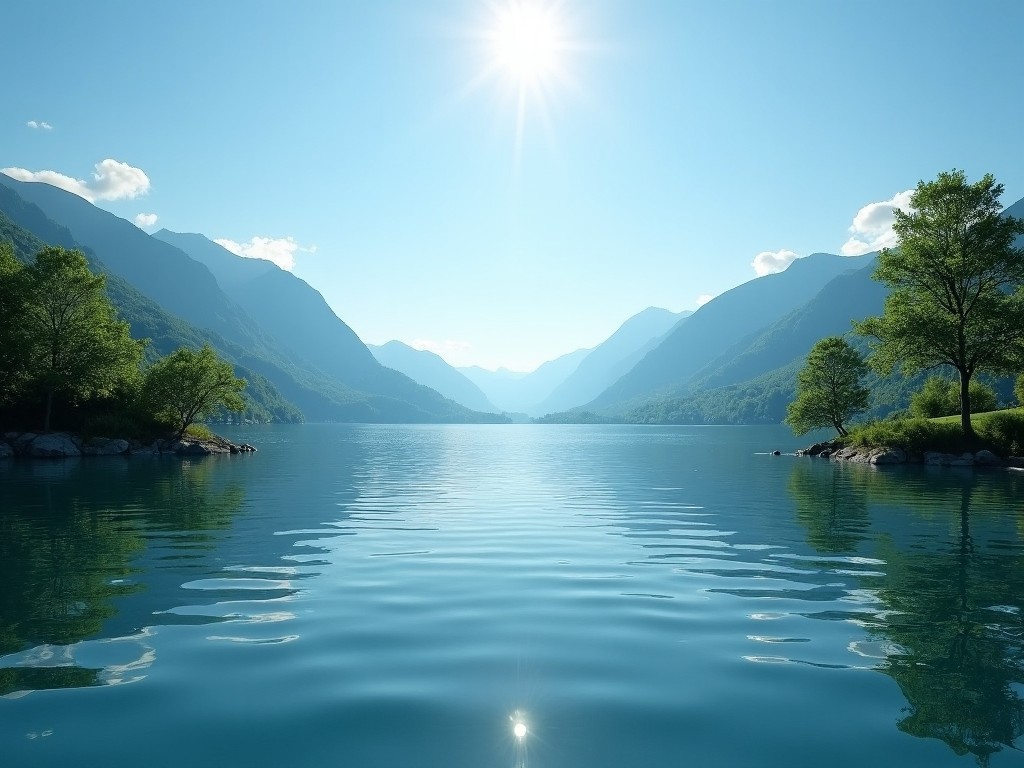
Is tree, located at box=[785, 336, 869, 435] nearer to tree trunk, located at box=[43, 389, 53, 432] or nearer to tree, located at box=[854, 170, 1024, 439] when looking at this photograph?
tree, located at box=[854, 170, 1024, 439]

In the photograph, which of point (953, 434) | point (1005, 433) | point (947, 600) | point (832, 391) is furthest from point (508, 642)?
point (832, 391)

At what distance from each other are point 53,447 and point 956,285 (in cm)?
8321

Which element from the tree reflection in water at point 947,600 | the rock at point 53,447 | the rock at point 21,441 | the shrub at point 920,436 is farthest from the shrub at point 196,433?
the shrub at point 920,436

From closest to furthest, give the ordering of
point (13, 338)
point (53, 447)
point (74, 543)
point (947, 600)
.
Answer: point (947, 600)
point (74, 543)
point (53, 447)
point (13, 338)

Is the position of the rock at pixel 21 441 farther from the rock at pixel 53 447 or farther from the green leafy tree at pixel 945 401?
the green leafy tree at pixel 945 401

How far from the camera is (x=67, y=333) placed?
6719 cm

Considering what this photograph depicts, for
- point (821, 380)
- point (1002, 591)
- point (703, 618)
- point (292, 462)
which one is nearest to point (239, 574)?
point (703, 618)

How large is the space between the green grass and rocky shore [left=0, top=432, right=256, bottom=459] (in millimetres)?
69271

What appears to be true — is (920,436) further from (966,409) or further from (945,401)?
(945,401)

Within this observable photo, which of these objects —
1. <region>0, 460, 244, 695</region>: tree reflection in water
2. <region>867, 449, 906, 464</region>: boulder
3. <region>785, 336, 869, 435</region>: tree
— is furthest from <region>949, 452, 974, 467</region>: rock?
<region>0, 460, 244, 695</region>: tree reflection in water

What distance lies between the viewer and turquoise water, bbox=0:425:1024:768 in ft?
21.9

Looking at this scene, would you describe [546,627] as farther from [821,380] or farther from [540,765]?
[821,380]

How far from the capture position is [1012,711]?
7426 millimetres

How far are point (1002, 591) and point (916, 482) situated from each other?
30546 mm
